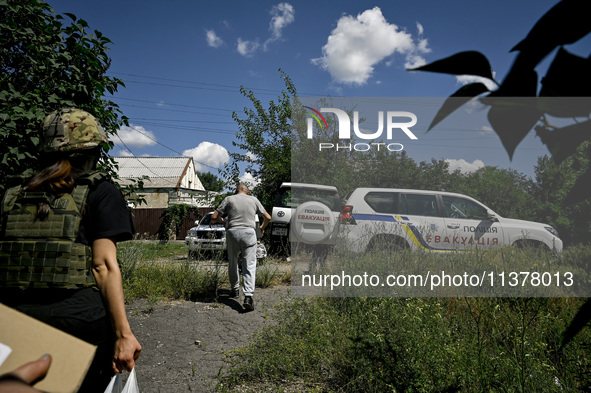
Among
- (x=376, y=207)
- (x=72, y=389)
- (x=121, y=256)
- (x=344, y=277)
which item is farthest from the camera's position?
(x=376, y=207)

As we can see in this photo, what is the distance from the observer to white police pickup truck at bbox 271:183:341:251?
7254mm

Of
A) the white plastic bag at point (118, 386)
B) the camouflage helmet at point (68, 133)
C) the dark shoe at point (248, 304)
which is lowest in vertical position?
the dark shoe at point (248, 304)

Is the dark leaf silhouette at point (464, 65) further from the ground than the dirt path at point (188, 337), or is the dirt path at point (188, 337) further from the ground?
the dark leaf silhouette at point (464, 65)

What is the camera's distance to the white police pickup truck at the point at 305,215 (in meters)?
7.25

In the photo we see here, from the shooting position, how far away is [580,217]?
2.30 ft

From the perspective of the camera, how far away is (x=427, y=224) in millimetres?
6957

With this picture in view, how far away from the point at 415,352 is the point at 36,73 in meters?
4.60

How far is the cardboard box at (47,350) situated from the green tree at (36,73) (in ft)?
10.0

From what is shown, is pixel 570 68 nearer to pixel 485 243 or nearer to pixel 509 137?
pixel 509 137

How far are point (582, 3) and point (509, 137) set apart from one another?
0.16 meters

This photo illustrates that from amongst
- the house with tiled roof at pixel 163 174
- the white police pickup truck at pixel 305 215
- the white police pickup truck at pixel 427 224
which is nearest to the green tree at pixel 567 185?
the white police pickup truck at pixel 427 224

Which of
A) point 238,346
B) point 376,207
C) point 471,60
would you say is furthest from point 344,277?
point 471,60

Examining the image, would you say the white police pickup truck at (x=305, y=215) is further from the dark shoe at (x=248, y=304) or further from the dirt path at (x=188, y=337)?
the dark shoe at (x=248, y=304)

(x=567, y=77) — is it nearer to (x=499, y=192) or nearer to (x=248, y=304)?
(x=248, y=304)
